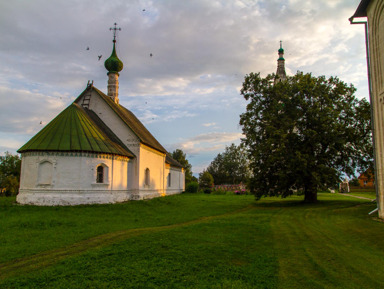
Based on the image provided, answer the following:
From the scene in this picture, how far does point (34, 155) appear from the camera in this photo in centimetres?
1988

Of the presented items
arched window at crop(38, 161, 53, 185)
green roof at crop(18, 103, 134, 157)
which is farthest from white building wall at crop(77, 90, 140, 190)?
arched window at crop(38, 161, 53, 185)

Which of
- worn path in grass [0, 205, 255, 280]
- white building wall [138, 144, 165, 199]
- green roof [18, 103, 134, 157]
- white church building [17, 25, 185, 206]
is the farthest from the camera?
white building wall [138, 144, 165, 199]

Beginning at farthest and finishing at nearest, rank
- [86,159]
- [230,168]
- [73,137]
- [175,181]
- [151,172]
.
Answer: [230,168]
[175,181]
[151,172]
[73,137]
[86,159]

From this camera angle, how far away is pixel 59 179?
1966 centimetres

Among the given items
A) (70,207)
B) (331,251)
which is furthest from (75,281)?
(70,207)

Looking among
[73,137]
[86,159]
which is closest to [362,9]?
[86,159]

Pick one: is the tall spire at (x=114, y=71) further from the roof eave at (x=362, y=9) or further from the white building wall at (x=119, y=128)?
the roof eave at (x=362, y=9)

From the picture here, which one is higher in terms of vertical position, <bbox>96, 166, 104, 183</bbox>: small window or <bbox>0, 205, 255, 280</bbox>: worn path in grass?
<bbox>96, 166, 104, 183</bbox>: small window

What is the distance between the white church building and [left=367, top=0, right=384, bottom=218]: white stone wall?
16.8 metres

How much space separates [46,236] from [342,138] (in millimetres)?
20196

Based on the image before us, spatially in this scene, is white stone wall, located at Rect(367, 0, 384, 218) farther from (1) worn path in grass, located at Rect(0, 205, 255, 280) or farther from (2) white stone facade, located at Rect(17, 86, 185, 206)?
(2) white stone facade, located at Rect(17, 86, 185, 206)

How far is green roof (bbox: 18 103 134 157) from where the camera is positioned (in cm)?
Result: 1994

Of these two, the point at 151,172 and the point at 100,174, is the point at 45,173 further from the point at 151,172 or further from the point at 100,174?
the point at 151,172

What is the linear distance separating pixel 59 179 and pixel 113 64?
50.7ft
